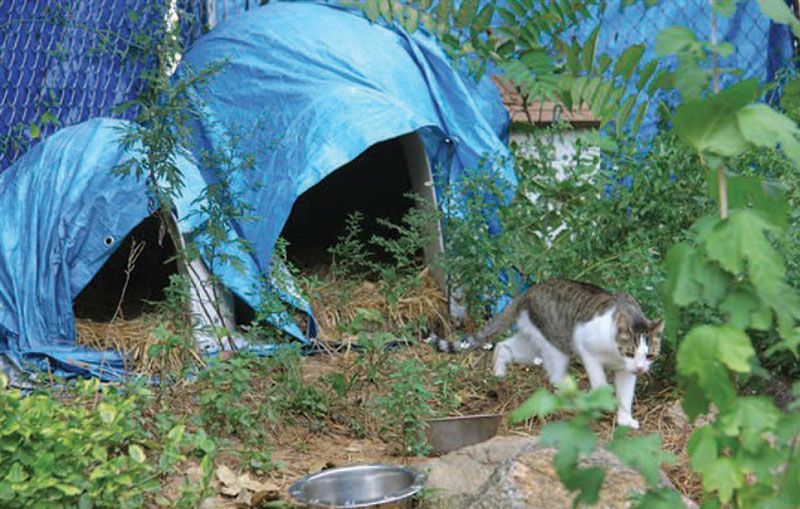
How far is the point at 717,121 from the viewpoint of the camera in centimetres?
191

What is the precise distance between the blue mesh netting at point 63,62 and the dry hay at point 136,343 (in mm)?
1109

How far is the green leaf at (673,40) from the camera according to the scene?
1911mm

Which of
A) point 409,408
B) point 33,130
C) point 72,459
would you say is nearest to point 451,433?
point 409,408

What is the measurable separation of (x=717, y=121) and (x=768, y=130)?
0.32 feet

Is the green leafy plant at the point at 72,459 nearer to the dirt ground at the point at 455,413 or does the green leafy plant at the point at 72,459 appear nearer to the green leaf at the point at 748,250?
the dirt ground at the point at 455,413

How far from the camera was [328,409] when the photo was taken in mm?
4492

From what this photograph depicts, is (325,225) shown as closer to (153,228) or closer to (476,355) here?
(153,228)

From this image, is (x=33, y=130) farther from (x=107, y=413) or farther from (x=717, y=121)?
(x=717, y=121)

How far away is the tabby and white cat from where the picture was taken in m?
4.36

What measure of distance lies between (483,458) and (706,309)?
3.83ft

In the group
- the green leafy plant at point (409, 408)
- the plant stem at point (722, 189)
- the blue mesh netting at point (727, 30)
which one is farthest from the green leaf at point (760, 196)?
the blue mesh netting at point (727, 30)

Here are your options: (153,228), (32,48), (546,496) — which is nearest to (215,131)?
(153,228)

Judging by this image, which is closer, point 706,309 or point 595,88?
point 595,88

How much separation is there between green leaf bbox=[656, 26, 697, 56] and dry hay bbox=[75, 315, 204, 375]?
307 centimetres
